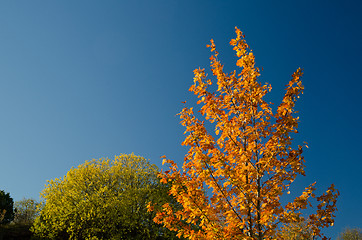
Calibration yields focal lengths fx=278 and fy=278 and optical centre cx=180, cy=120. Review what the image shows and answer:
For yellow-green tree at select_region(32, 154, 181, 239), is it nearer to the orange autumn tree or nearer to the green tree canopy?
the orange autumn tree

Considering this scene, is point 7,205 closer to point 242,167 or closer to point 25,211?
point 25,211

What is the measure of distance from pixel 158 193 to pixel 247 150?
17.8m

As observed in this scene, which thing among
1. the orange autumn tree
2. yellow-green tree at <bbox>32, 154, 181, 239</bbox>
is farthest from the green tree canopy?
the orange autumn tree

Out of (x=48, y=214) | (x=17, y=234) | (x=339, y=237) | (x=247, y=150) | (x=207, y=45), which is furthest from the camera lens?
(x=339, y=237)

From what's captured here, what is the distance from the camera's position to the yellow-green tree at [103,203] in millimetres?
22984

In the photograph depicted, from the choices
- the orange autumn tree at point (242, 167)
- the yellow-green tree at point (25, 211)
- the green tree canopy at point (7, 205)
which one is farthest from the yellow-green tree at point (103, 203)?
the yellow-green tree at point (25, 211)

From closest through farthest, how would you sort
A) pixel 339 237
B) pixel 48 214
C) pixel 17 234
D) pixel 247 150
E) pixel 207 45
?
pixel 247 150, pixel 207 45, pixel 48 214, pixel 17 234, pixel 339 237

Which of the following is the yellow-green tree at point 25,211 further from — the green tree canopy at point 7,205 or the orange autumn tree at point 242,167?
the orange autumn tree at point 242,167

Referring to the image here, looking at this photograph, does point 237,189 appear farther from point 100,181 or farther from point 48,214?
point 48,214

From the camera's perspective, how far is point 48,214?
974 inches

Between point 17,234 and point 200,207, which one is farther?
point 17,234

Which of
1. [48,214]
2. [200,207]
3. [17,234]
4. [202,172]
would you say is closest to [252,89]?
[202,172]

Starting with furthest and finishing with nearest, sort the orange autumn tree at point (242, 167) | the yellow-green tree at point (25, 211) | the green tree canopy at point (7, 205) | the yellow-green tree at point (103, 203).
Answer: the yellow-green tree at point (25, 211) < the green tree canopy at point (7, 205) < the yellow-green tree at point (103, 203) < the orange autumn tree at point (242, 167)

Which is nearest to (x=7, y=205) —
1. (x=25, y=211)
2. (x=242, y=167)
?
(x=25, y=211)
